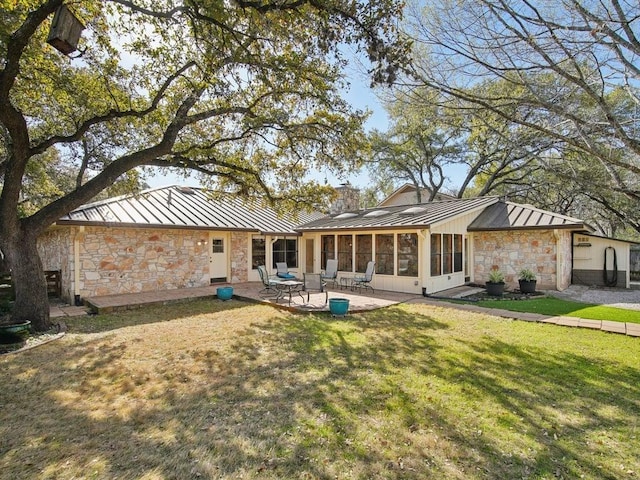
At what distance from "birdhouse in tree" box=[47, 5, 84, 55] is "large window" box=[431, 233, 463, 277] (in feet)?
32.2

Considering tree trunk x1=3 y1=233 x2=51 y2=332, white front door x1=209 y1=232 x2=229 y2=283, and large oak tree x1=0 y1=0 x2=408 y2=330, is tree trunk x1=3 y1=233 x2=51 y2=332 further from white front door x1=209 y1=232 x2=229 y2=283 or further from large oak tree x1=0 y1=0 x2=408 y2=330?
white front door x1=209 y1=232 x2=229 y2=283

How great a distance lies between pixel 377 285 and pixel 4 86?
1050 centimetres

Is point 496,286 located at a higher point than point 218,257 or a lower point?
lower

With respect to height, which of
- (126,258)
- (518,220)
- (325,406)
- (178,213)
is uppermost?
(178,213)

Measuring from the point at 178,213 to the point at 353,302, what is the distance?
6860mm

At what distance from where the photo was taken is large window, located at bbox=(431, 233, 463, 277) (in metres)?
10.8

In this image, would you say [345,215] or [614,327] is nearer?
[614,327]

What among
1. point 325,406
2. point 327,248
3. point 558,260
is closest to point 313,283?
point 327,248

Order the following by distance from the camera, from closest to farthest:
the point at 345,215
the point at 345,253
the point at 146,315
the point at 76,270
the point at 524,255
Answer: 1. the point at 146,315
2. the point at 76,270
3. the point at 524,255
4. the point at 345,253
5. the point at 345,215

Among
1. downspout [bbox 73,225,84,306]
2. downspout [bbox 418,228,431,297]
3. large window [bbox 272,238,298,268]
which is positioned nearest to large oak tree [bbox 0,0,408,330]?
downspout [bbox 73,225,84,306]

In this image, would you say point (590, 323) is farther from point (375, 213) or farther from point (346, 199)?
point (346, 199)

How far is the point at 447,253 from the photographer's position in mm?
11570

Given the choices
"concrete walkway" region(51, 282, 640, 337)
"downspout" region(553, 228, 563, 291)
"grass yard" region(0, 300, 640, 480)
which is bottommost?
"grass yard" region(0, 300, 640, 480)

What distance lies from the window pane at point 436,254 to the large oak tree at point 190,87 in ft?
13.4
